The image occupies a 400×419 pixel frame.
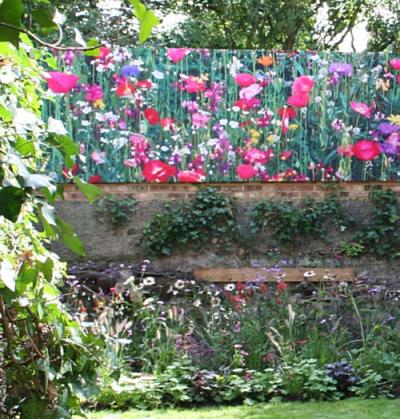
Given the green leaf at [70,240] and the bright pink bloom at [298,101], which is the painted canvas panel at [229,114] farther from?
the green leaf at [70,240]

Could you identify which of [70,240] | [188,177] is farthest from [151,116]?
[70,240]

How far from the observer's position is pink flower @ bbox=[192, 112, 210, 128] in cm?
777

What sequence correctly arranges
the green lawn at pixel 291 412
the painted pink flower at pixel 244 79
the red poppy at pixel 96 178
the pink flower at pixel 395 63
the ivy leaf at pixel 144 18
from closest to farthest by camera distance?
the ivy leaf at pixel 144 18 < the green lawn at pixel 291 412 < the red poppy at pixel 96 178 < the painted pink flower at pixel 244 79 < the pink flower at pixel 395 63

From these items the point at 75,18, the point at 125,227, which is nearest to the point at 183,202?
the point at 125,227

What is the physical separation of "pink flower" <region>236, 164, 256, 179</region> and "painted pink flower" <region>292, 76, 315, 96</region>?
37.8 inches

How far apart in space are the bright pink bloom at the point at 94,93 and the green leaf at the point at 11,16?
22.1 ft

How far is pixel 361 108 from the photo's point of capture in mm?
7926

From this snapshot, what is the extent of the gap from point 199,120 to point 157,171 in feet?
2.33

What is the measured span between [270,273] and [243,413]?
9.43 ft

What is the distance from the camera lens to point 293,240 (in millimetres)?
7633

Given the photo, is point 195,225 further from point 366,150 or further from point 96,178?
point 366,150

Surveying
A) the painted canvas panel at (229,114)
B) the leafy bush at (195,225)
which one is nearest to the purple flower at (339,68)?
the painted canvas panel at (229,114)

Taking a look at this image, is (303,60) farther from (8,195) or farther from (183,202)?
(8,195)

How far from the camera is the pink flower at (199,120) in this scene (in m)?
7.77
